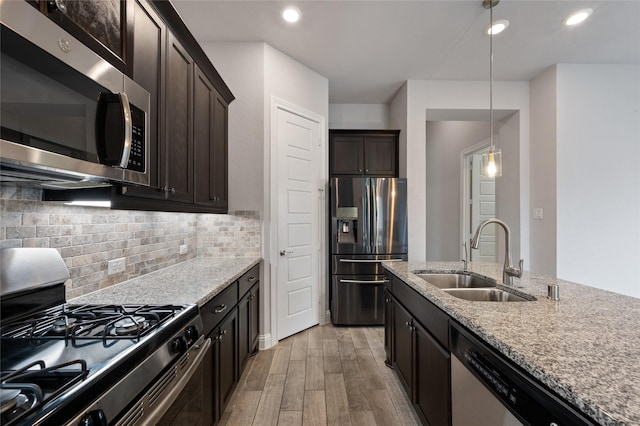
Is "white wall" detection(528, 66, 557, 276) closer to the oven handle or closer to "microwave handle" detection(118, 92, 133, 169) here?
the oven handle

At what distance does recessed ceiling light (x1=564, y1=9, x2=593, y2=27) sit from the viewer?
248cm

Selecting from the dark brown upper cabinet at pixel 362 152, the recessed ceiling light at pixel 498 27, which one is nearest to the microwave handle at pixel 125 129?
the recessed ceiling light at pixel 498 27

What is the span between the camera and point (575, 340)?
2.91ft

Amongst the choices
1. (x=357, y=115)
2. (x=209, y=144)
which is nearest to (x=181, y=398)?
(x=209, y=144)

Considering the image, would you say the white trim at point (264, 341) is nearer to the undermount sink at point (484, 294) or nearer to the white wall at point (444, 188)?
the undermount sink at point (484, 294)

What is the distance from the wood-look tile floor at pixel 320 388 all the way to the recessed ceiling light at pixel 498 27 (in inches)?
124

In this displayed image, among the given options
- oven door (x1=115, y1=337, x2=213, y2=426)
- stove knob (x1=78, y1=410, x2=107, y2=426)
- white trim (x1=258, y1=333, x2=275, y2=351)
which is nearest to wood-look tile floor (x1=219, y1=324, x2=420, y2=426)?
white trim (x1=258, y1=333, x2=275, y2=351)

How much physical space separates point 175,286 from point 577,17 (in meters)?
3.88

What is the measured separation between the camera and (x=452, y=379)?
1.27m

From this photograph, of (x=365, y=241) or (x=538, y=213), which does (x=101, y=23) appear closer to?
(x=365, y=241)

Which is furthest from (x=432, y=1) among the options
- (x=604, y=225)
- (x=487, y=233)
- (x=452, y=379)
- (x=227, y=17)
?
(x=487, y=233)

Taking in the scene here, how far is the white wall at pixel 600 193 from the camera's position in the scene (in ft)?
10.7

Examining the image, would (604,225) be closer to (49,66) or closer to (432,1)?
(432,1)

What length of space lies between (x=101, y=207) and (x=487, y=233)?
531 centimetres
